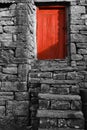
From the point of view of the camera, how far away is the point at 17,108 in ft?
18.2

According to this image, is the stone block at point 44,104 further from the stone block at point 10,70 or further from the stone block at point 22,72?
the stone block at point 10,70

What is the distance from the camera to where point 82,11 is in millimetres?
6262

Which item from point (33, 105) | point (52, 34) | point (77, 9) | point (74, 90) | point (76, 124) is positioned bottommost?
point (76, 124)

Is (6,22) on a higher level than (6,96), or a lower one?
higher

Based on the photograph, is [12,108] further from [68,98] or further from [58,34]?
[58,34]

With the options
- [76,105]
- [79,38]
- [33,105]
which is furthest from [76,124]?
[79,38]

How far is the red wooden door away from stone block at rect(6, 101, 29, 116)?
1511 mm

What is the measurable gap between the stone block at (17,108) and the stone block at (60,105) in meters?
0.91

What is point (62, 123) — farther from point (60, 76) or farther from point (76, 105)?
point (60, 76)

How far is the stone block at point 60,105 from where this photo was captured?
4824mm

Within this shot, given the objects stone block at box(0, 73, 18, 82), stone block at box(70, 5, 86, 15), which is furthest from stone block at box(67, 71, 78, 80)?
stone block at box(70, 5, 86, 15)

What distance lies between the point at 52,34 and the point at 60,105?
2.39 meters

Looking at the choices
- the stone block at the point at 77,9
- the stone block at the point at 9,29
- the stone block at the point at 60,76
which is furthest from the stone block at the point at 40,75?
the stone block at the point at 77,9

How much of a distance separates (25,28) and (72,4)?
1.43 m
